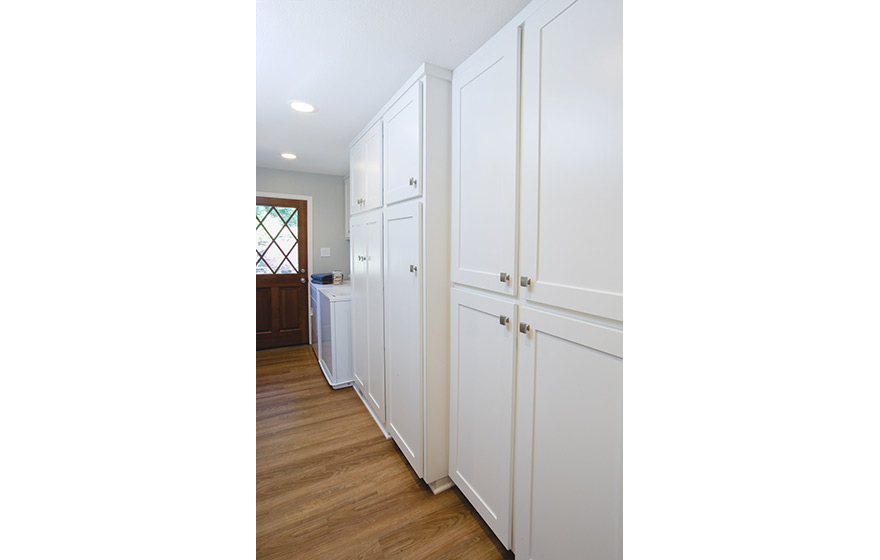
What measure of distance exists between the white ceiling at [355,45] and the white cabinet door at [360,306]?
815mm

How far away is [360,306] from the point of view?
2.64 m

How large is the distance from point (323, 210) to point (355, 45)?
3036mm

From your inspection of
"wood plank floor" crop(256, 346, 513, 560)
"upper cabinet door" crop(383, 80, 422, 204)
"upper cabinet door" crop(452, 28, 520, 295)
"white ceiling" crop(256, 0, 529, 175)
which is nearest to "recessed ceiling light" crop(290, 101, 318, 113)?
"white ceiling" crop(256, 0, 529, 175)

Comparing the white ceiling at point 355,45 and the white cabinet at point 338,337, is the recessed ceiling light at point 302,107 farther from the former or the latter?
the white cabinet at point 338,337

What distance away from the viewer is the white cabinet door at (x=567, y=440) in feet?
3.02

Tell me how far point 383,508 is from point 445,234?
1369 mm

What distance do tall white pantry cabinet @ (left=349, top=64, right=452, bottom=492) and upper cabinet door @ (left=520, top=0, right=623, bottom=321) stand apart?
1.77 feet

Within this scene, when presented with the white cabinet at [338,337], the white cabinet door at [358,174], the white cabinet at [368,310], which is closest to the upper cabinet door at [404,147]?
the white cabinet at [368,310]

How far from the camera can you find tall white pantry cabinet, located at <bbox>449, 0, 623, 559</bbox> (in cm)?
91
